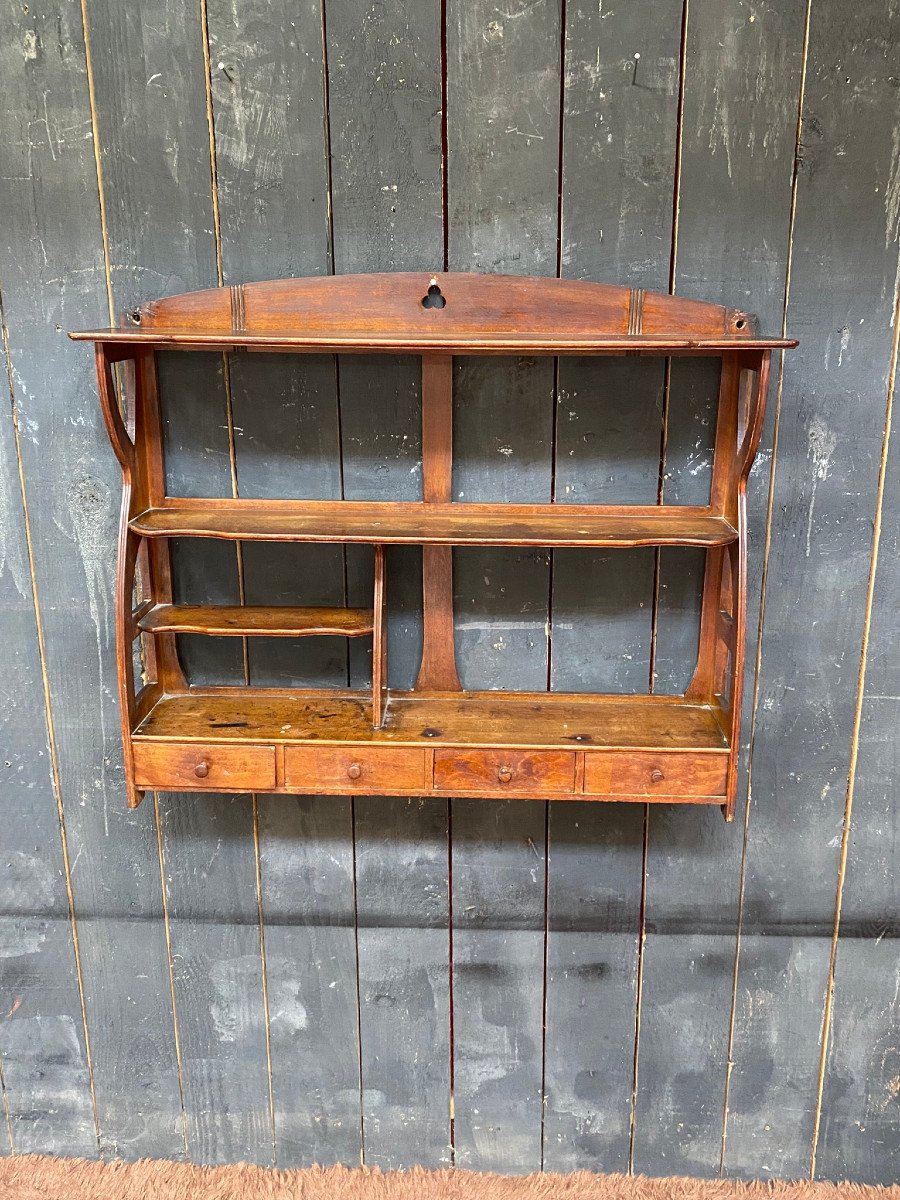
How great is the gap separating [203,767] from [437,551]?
55 centimetres

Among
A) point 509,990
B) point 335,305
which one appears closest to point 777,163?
point 335,305

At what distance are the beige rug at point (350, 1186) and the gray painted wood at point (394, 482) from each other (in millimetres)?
58

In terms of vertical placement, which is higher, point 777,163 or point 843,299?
point 777,163

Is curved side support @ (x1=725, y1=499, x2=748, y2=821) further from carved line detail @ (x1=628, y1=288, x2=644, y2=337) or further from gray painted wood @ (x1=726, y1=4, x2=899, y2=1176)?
carved line detail @ (x1=628, y1=288, x2=644, y2=337)

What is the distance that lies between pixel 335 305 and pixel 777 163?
76 centimetres

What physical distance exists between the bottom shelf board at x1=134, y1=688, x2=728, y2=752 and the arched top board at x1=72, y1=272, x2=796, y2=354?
0.62 metres

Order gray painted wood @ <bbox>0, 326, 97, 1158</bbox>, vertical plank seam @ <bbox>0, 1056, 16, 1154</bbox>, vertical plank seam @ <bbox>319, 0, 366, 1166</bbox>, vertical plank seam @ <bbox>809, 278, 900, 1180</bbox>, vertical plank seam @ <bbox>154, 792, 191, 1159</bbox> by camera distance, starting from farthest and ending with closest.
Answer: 1. vertical plank seam @ <bbox>0, 1056, 16, 1154</bbox>
2. vertical plank seam @ <bbox>154, 792, 191, 1159</bbox>
3. gray painted wood @ <bbox>0, 326, 97, 1158</bbox>
4. vertical plank seam @ <bbox>809, 278, 900, 1180</bbox>
5. vertical plank seam @ <bbox>319, 0, 366, 1166</bbox>

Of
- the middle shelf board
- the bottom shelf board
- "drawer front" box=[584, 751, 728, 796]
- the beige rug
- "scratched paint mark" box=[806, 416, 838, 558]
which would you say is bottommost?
the beige rug

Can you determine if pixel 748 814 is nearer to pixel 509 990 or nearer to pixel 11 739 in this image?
pixel 509 990

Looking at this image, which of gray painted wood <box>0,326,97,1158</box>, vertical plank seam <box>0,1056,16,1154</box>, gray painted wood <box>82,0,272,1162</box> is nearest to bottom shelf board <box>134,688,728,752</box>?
gray painted wood <box>82,0,272,1162</box>

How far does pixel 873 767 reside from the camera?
1839 millimetres

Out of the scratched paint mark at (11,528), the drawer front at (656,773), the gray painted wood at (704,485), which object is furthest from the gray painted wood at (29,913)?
the gray painted wood at (704,485)

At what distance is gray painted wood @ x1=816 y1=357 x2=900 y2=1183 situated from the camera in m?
1.78

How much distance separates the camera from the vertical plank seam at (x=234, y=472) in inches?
62.5
